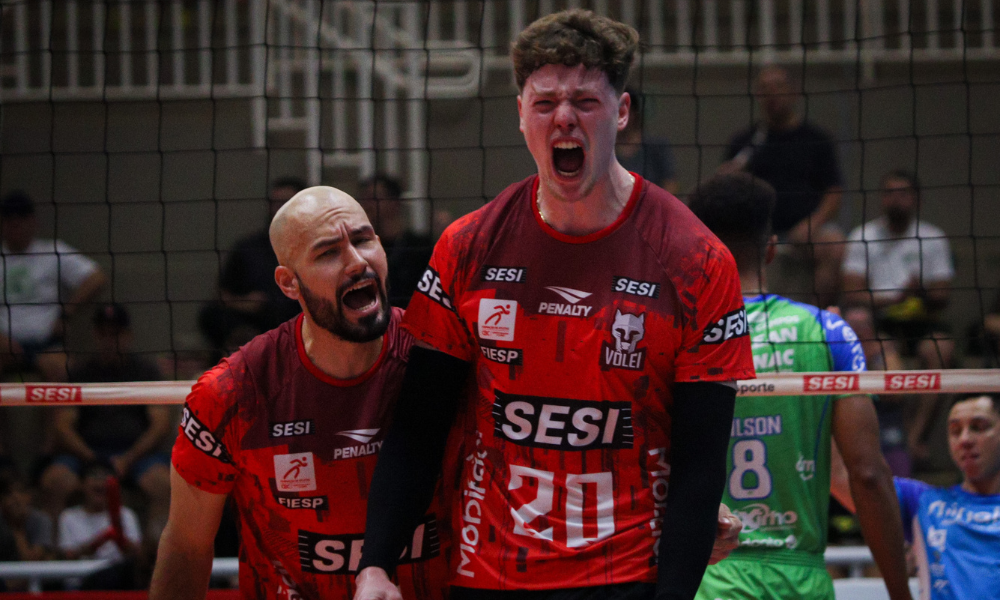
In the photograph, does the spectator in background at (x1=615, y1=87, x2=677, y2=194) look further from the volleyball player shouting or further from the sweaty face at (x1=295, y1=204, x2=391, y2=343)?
the volleyball player shouting

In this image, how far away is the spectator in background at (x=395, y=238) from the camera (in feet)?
15.6

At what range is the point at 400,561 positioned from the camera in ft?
9.52

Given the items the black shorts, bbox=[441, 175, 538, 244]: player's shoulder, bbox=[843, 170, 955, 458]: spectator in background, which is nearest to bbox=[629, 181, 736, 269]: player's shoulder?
bbox=[441, 175, 538, 244]: player's shoulder

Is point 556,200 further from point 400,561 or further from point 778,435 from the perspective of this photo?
point 778,435

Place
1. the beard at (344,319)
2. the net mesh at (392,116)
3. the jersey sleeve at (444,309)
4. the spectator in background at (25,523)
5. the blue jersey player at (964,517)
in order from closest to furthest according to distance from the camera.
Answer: the jersey sleeve at (444,309) → the beard at (344,319) → the blue jersey player at (964,517) → the spectator in background at (25,523) → the net mesh at (392,116)

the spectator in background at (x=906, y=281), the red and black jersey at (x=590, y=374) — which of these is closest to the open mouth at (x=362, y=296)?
the red and black jersey at (x=590, y=374)

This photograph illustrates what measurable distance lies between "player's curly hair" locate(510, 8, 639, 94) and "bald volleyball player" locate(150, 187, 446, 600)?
774mm

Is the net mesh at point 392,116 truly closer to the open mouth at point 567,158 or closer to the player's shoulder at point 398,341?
the player's shoulder at point 398,341

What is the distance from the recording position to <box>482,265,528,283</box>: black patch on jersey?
2469mm

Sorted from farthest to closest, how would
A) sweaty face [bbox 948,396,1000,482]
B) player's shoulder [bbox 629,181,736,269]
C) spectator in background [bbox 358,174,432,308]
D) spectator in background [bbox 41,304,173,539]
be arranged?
spectator in background [bbox 41,304,173,539] → spectator in background [bbox 358,174,432,308] → sweaty face [bbox 948,396,1000,482] → player's shoulder [bbox 629,181,736,269]

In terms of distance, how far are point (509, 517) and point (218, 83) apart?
6.54m

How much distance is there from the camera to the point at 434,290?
2.55m

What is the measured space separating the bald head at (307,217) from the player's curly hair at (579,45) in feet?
2.37

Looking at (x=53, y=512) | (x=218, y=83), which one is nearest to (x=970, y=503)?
(x=53, y=512)
